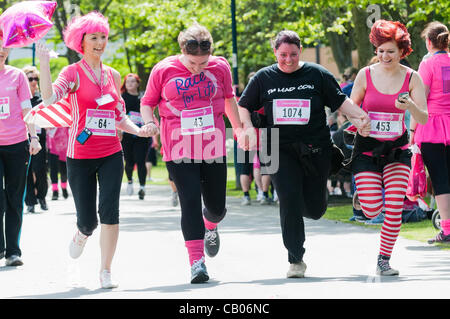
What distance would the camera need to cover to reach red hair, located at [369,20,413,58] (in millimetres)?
8484

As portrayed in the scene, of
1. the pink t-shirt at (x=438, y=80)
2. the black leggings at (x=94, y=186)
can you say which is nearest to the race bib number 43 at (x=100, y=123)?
the black leggings at (x=94, y=186)

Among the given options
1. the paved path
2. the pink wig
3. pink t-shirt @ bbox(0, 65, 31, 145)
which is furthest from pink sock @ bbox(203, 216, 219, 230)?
pink t-shirt @ bbox(0, 65, 31, 145)

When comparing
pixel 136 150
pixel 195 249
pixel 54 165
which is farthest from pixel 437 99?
pixel 54 165

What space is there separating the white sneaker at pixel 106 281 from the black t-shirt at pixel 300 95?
1730 millimetres

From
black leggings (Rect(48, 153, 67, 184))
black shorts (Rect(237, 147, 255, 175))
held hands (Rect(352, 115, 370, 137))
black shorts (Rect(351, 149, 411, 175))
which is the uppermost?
held hands (Rect(352, 115, 370, 137))

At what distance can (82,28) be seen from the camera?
8109mm

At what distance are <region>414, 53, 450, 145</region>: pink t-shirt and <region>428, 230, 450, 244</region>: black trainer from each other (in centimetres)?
100

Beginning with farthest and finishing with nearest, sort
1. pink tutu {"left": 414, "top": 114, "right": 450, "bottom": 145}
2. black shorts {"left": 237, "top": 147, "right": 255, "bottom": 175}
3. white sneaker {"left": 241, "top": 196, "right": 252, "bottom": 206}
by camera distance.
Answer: white sneaker {"left": 241, "top": 196, "right": 252, "bottom": 206} → black shorts {"left": 237, "top": 147, "right": 255, "bottom": 175} → pink tutu {"left": 414, "top": 114, "right": 450, "bottom": 145}

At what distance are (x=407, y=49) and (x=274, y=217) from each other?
6.59m

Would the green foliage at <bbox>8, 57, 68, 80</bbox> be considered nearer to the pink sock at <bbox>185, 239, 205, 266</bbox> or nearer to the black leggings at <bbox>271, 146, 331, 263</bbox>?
the black leggings at <bbox>271, 146, 331, 263</bbox>

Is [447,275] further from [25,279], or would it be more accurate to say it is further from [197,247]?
[25,279]

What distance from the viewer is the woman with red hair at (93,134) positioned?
8.09 meters
